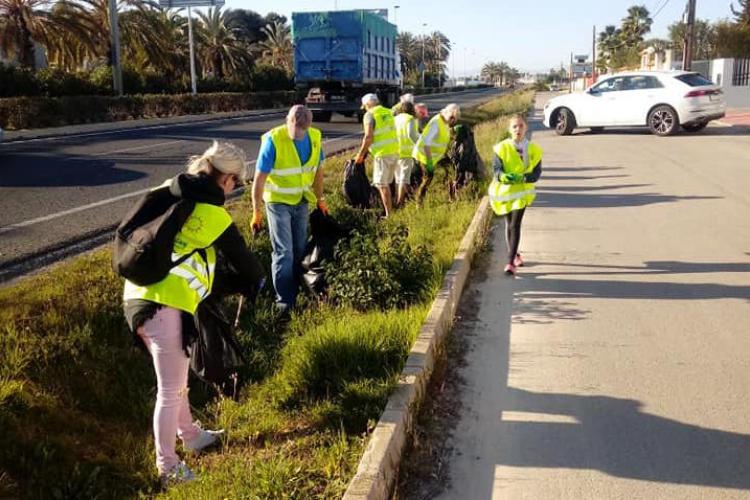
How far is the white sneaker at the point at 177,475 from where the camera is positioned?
324 cm

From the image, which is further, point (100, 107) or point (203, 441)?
point (100, 107)

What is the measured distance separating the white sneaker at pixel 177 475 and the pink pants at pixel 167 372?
20mm

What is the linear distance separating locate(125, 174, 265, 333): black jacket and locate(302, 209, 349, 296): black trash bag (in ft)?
6.33

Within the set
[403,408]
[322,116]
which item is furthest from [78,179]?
[322,116]

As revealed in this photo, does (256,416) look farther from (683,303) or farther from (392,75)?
(392,75)

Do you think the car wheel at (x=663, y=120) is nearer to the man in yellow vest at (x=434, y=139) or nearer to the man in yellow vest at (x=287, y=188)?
the man in yellow vest at (x=434, y=139)

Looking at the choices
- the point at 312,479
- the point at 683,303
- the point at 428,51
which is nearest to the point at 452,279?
the point at 683,303

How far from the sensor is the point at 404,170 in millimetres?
8773

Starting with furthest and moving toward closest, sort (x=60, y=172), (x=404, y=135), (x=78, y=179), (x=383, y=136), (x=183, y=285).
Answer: (x=60, y=172)
(x=78, y=179)
(x=404, y=135)
(x=383, y=136)
(x=183, y=285)

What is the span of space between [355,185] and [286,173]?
3.13 meters

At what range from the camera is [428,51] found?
370ft

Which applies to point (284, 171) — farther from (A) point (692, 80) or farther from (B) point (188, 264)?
(A) point (692, 80)

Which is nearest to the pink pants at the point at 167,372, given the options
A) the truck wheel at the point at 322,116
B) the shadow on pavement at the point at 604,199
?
the shadow on pavement at the point at 604,199

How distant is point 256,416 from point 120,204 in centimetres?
578
